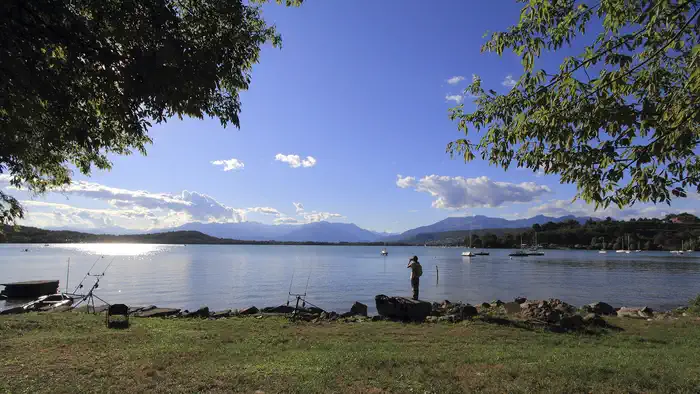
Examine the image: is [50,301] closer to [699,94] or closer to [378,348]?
[378,348]

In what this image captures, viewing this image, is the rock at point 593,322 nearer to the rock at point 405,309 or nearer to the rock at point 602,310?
the rock at point 405,309

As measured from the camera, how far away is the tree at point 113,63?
15.1 ft

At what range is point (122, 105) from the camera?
5406 millimetres

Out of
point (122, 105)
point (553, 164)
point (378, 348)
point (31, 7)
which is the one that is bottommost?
point (378, 348)

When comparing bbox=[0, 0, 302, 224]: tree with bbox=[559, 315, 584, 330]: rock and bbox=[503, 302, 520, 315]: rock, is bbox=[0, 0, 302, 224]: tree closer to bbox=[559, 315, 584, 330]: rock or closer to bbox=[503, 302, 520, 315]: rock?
bbox=[559, 315, 584, 330]: rock

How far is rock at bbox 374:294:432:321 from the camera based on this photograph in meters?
16.4

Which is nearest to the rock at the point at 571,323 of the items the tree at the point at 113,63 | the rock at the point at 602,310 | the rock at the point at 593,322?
the rock at the point at 593,322

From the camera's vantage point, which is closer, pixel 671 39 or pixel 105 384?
pixel 671 39

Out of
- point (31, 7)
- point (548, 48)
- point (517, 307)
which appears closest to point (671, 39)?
point (548, 48)

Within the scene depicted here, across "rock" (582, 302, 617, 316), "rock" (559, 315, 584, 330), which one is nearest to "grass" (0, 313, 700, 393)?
"rock" (559, 315, 584, 330)

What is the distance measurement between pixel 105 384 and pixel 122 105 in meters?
4.48

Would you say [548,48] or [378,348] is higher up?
[548,48]

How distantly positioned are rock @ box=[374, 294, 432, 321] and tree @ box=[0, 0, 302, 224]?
11953mm

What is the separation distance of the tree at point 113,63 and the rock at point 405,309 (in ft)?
39.2
